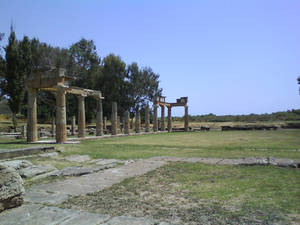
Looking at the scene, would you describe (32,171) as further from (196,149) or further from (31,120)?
(31,120)

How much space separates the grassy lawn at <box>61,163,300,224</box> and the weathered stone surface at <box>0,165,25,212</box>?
26.0 inches

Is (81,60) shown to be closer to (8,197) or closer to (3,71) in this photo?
(3,71)

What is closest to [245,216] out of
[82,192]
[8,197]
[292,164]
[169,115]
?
[82,192]

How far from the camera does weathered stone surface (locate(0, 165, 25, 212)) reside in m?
3.44

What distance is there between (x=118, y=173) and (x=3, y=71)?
2703cm

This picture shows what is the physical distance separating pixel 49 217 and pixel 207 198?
2.15 m

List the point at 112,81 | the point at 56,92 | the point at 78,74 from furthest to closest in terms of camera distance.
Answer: the point at 112,81
the point at 78,74
the point at 56,92

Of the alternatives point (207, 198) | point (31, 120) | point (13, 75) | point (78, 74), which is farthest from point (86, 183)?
point (78, 74)

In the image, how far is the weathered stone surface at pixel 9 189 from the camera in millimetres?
3439

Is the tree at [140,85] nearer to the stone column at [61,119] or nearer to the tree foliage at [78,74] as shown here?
the tree foliage at [78,74]

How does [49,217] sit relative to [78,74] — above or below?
below

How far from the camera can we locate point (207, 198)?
3.77 m

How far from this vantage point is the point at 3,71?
2745cm

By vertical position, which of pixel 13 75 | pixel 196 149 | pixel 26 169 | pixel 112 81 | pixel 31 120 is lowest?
pixel 196 149
